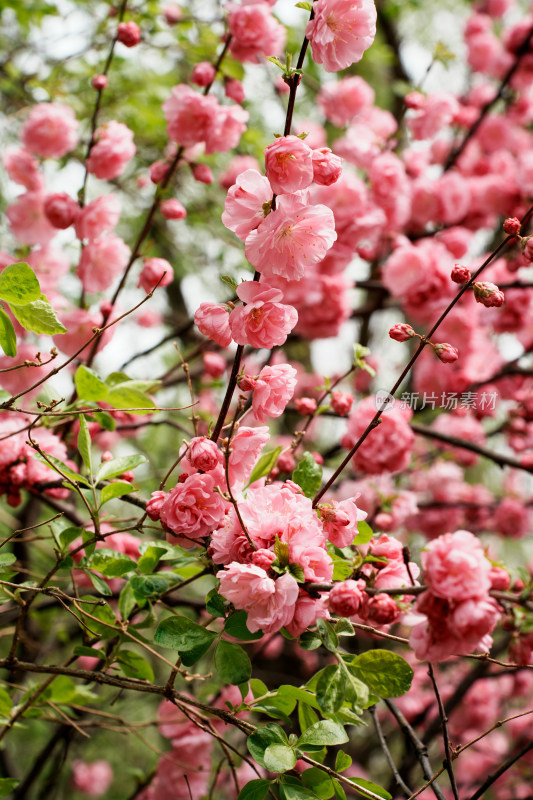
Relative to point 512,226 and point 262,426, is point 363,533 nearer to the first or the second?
point 262,426

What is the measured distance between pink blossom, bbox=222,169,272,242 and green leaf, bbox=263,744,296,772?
730 millimetres

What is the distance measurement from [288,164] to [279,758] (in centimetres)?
81

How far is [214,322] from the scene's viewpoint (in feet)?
2.99

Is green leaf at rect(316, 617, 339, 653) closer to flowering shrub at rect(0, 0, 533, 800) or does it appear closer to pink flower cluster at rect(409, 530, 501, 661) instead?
flowering shrub at rect(0, 0, 533, 800)

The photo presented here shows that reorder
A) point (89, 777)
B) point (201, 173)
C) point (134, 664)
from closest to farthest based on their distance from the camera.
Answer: point (134, 664), point (201, 173), point (89, 777)

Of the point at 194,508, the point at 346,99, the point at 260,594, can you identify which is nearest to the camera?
the point at 260,594

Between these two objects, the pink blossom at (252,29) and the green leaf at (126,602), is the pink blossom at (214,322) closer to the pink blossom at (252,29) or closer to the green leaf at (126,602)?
the green leaf at (126,602)

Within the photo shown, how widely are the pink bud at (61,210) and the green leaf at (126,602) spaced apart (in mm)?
988

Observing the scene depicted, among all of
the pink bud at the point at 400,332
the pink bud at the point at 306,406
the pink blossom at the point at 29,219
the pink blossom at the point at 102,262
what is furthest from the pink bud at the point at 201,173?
the pink bud at the point at 400,332

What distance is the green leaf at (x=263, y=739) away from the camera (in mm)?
900

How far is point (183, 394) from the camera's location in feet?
16.5

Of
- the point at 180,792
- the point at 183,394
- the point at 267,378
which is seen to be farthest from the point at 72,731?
the point at 183,394

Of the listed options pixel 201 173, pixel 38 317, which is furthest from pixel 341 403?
pixel 201 173

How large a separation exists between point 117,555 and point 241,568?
35 centimetres
